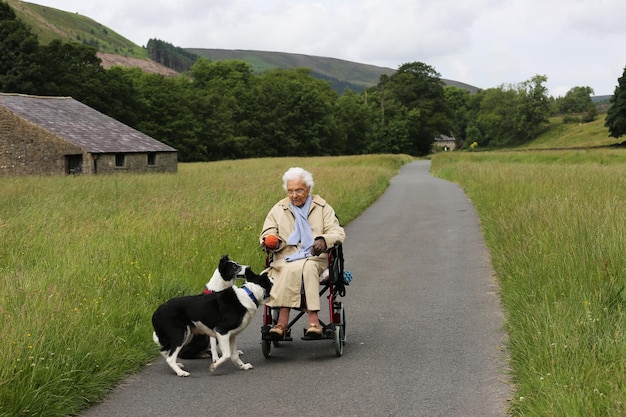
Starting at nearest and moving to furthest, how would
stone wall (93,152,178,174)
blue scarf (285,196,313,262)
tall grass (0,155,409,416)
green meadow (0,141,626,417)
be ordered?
green meadow (0,141,626,417), tall grass (0,155,409,416), blue scarf (285,196,313,262), stone wall (93,152,178,174)

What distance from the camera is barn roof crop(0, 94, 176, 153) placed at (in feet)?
128

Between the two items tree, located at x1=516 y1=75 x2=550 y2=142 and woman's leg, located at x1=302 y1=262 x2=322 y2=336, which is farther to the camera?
tree, located at x1=516 y1=75 x2=550 y2=142

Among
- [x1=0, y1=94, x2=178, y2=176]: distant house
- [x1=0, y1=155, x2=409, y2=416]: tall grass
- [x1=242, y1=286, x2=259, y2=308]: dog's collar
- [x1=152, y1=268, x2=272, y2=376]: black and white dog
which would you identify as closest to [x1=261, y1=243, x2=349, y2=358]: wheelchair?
[x1=242, y1=286, x2=259, y2=308]: dog's collar

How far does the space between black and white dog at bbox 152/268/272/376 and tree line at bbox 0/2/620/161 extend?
58.5m

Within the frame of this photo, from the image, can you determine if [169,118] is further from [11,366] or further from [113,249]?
[11,366]

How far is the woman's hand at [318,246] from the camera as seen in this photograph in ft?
20.9

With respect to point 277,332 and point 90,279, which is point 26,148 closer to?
point 90,279

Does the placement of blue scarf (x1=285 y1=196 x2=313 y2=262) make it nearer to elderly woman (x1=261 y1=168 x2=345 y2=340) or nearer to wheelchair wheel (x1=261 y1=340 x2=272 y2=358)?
elderly woman (x1=261 y1=168 x2=345 y2=340)

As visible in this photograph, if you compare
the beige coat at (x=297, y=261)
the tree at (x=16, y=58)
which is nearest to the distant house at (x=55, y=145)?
the tree at (x=16, y=58)

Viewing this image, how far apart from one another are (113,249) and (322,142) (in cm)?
9572

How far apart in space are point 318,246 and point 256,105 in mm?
95878

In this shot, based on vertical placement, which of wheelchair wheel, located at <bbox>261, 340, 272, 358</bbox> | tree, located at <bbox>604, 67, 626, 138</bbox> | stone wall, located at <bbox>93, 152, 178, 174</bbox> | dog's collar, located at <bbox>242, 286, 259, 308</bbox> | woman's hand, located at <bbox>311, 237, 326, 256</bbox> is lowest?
stone wall, located at <bbox>93, 152, 178, 174</bbox>

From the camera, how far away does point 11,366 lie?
184 inches

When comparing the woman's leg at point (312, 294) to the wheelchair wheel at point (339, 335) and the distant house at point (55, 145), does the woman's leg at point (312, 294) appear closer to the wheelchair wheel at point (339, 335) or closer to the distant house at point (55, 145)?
the wheelchair wheel at point (339, 335)
